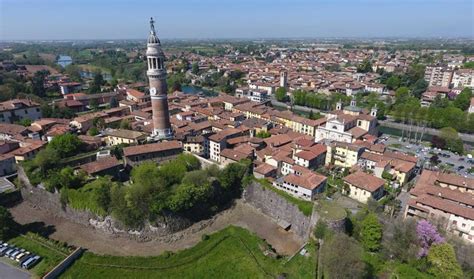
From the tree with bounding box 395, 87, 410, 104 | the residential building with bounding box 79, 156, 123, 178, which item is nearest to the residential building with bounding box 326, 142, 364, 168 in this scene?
the residential building with bounding box 79, 156, 123, 178

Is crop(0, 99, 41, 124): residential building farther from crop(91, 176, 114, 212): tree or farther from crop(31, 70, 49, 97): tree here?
crop(91, 176, 114, 212): tree

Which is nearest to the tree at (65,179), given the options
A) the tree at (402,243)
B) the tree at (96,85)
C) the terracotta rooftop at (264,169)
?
the terracotta rooftop at (264,169)

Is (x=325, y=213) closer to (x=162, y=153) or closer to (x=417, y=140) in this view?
(x=162, y=153)

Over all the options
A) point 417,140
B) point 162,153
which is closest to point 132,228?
point 162,153

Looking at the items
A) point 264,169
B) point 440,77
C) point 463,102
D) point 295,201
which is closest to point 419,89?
point 463,102

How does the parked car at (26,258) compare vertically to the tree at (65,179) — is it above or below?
below

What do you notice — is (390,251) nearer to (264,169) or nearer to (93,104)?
(264,169)

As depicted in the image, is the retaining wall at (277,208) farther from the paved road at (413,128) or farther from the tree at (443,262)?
the paved road at (413,128)
